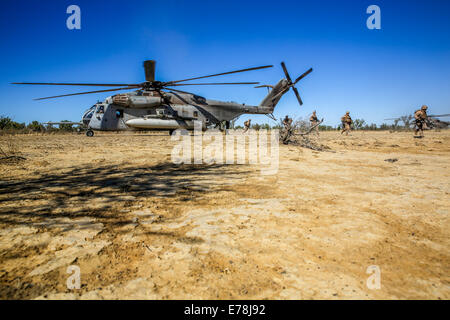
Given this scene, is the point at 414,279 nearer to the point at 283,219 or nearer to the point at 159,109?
Answer: the point at 283,219

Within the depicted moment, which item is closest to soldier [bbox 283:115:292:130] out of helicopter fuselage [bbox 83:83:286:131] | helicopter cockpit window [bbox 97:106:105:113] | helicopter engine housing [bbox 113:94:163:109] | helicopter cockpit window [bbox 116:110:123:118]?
helicopter fuselage [bbox 83:83:286:131]

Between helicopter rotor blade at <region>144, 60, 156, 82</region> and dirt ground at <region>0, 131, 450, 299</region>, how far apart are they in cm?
581

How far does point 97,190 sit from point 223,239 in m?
2.12

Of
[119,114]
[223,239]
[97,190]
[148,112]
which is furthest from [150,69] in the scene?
[223,239]

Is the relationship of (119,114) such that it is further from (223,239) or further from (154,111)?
(223,239)

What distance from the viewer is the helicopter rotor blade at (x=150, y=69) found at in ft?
25.5

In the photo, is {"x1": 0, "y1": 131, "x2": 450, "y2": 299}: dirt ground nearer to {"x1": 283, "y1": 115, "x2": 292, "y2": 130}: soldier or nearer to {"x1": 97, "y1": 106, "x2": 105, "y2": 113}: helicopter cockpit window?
{"x1": 283, "y1": 115, "x2": 292, "y2": 130}: soldier

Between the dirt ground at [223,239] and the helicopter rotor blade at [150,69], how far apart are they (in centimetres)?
581

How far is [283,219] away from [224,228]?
0.60 meters

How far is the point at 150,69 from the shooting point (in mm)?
8312

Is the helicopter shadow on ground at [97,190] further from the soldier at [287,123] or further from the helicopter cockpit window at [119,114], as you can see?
the helicopter cockpit window at [119,114]

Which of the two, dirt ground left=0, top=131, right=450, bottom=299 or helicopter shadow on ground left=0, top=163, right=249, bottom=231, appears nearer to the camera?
dirt ground left=0, top=131, right=450, bottom=299

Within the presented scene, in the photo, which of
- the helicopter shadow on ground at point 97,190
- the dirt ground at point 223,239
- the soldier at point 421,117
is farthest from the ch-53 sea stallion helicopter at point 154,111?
the dirt ground at point 223,239

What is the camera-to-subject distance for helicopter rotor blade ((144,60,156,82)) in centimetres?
777
